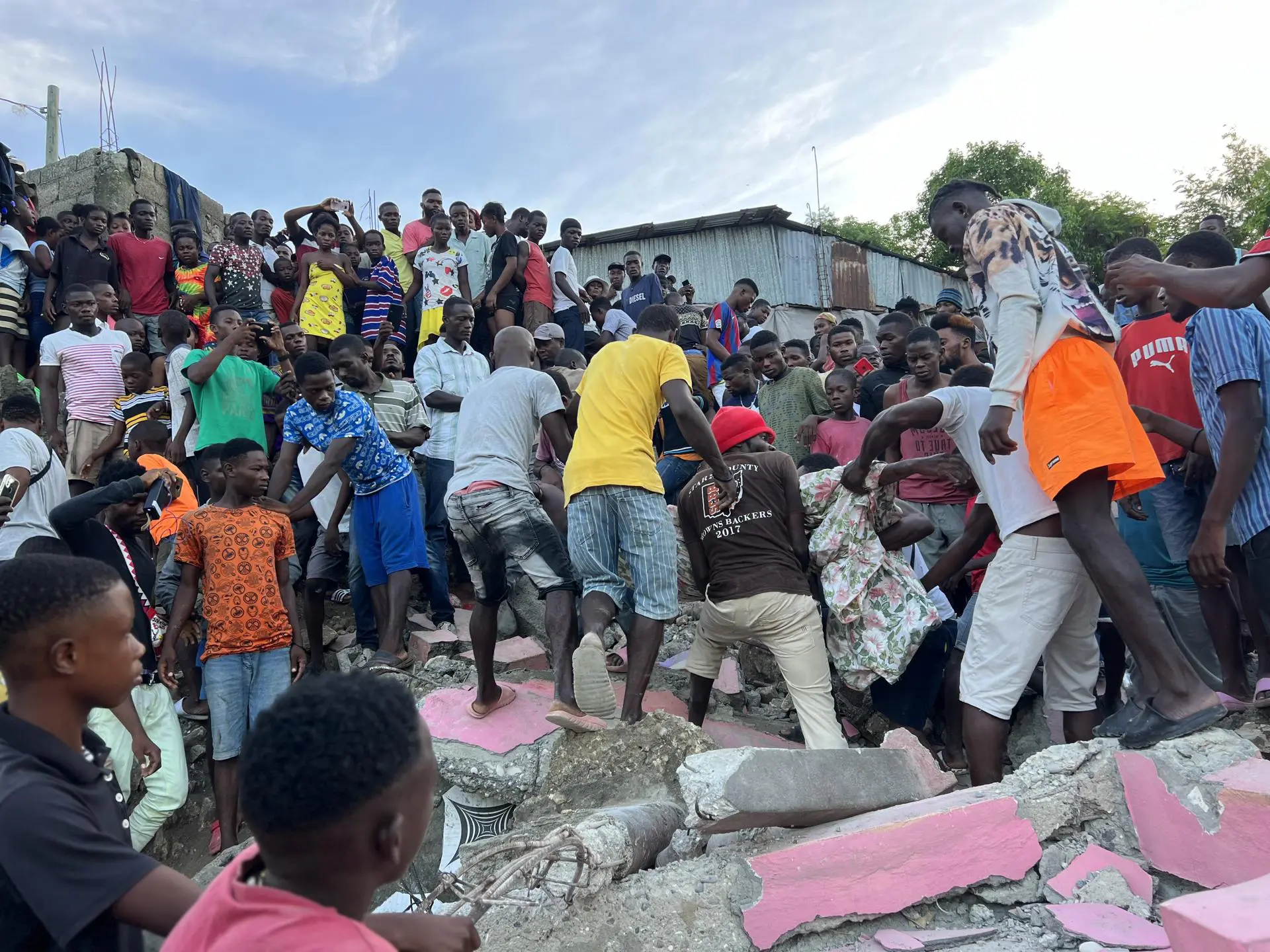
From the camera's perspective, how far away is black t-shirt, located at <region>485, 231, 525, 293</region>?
9.38m

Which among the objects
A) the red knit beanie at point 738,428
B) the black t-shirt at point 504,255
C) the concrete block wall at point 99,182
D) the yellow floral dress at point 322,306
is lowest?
the red knit beanie at point 738,428

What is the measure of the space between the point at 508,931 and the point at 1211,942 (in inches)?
69.7

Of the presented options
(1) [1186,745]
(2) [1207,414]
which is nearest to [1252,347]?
(2) [1207,414]

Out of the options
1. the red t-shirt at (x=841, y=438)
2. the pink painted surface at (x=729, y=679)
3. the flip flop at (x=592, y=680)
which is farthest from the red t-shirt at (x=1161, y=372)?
the flip flop at (x=592, y=680)

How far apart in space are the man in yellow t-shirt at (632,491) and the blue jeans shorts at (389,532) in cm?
167

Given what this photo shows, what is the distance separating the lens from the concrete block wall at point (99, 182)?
11.8 m

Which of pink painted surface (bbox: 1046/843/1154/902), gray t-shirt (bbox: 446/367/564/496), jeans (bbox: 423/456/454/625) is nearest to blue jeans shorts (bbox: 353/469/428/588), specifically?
jeans (bbox: 423/456/454/625)

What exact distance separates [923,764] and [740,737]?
1.42m

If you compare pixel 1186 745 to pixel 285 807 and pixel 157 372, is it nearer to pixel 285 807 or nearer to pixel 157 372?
pixel 285 807

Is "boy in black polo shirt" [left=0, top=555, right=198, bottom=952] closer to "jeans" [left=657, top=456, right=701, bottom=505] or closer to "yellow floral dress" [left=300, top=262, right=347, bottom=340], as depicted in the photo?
"jeans" [left=657, top=456, right=701, bottom=505]

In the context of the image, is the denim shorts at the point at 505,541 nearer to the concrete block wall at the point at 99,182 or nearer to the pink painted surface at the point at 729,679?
the pink painted surface at the point at 729,679

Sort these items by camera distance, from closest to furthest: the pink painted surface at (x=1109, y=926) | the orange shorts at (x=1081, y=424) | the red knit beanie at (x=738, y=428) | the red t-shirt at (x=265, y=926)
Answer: the red t-shirt at (x=265, y=926) < the pink painted surface at (x=1109, y=926) < the orange shorts at (x=1081, y=424) < the red knit beanie at (x=738, y=428)

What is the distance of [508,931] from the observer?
2.55m

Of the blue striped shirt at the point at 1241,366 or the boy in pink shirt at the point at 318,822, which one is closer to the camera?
the boy in pink shirt at the point at 318,822
